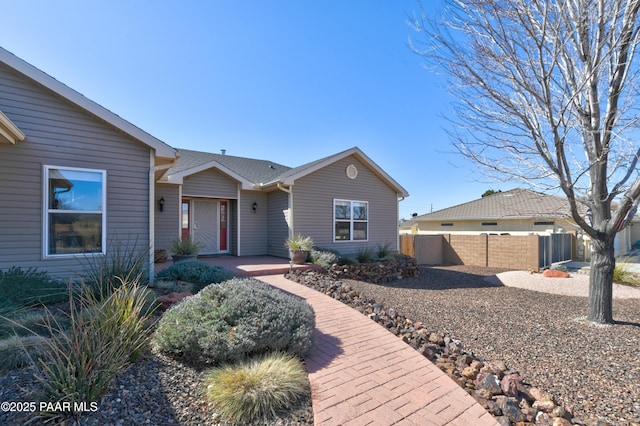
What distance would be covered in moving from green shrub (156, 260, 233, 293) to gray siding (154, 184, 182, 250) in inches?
155

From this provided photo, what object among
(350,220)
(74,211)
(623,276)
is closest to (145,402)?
(74,211)

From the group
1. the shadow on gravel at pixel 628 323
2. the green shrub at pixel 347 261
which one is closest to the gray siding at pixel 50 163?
the green shrub at pixel 347 261

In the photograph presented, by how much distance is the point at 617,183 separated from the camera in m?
5.48

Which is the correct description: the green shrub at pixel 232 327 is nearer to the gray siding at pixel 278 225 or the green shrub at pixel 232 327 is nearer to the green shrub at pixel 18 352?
the green shrub at pixel 18 352

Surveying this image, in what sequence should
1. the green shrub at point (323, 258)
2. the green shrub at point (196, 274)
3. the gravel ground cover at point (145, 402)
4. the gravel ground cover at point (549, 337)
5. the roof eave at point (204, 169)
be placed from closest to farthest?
the gravel ground cover at point (145, 402) < the gravel ground cover at point (549, 337) < the green shrub at point (196, 274) < the green shrub at point (323, 258) < the roof eave at point (204, 169)

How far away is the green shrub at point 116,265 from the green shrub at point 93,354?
205 centimetres

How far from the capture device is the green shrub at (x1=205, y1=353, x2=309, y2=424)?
2451 millimetres

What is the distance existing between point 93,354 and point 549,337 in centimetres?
604

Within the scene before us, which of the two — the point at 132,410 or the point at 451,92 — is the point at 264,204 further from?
the point at 132,410

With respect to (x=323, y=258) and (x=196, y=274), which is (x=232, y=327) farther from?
(x=323, y=258)

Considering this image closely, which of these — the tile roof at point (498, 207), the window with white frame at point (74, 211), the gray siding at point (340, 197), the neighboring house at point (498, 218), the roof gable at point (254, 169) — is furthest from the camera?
the tile roof at point (498, 207)

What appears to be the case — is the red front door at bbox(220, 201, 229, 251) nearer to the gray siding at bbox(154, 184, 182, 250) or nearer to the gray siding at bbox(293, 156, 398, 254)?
the gray siding at bbox(154, 184, 182, 250)

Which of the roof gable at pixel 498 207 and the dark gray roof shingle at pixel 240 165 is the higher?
the dark gray roof shingle at pixel 240 165

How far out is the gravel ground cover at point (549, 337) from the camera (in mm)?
3270
